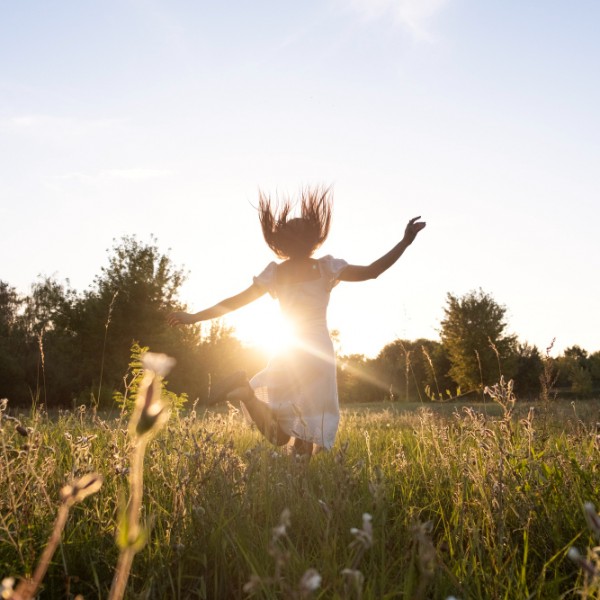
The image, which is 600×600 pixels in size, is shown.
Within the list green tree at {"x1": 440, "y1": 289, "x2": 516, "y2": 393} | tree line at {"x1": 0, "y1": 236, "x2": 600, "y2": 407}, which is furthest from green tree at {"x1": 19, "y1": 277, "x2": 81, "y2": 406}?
green tree at {"x1": 440, "y1": 289, "x2": 516, "y2": 393}

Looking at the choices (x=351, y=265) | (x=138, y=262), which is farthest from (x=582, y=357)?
(x=351, y=265)

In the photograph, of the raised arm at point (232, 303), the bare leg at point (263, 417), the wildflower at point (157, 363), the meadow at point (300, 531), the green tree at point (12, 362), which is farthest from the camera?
the green tree at point (12, 362)

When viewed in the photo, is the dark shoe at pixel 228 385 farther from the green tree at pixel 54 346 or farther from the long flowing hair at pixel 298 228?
the green tree at pixel 54 346

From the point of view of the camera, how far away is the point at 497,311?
41.2m

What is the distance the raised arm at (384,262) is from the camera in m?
4.78

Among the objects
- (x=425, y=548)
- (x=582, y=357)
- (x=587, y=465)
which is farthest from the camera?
(x=582, y=357)

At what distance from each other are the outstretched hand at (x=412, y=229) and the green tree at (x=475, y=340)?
2954 centimetres

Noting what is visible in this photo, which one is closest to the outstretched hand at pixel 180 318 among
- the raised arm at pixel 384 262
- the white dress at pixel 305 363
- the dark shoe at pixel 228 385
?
the dark shoe at pixel 228 385

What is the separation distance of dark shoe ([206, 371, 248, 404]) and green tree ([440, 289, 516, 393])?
3011cm

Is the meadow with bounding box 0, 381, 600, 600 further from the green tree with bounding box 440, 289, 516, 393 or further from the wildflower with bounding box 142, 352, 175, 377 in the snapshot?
the green tree with bounding box 440, 289, 516, 393

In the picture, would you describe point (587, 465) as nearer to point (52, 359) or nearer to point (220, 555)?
point (220, 555)

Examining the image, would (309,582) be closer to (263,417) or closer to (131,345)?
(263,417)

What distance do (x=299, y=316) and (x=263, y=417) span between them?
1043mm

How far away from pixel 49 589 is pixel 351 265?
3.86 m
